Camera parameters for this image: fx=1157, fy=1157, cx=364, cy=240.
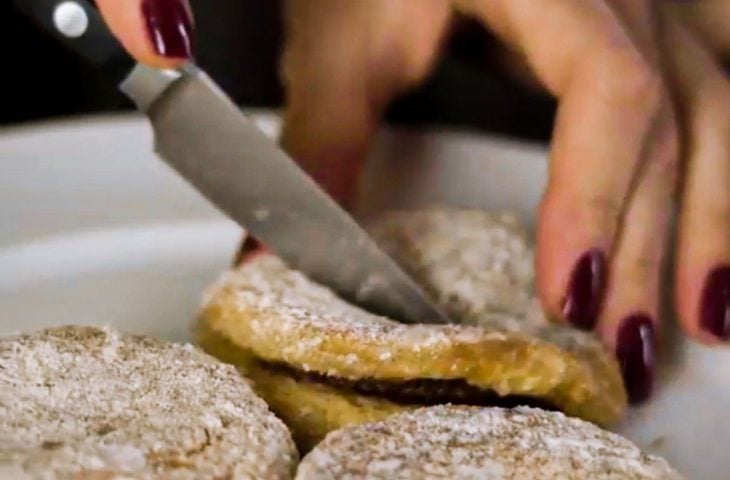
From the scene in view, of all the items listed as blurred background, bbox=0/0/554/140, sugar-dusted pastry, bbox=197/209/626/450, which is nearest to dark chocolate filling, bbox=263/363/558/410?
sugar-dusted pastry, bbox=197/209/626/450

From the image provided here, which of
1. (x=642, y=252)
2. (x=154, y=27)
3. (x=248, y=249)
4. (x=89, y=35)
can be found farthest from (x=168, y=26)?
(x=642, y=252)

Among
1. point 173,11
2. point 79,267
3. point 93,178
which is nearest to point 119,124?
point 93,178

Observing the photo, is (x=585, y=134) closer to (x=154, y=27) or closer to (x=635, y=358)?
(x=635, y=358)

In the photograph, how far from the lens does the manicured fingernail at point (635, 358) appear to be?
3.75 ft

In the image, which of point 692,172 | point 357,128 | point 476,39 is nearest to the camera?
point 692,172

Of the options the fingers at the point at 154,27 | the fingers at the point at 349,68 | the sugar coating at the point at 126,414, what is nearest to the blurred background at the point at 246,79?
the fingers at the point at 349,68

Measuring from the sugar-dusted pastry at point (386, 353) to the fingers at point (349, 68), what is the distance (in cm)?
26

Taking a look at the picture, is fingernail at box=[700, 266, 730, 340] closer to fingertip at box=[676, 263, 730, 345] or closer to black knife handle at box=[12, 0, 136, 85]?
fingertip at box=[676, 263, 730, 345]

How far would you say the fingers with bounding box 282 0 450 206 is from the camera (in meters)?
1.39

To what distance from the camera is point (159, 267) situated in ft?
4.33

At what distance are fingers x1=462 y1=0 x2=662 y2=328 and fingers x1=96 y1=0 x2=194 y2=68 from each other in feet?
1.34

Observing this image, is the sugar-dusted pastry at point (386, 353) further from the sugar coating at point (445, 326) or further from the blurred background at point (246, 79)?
the blurred background at point (246, 79)

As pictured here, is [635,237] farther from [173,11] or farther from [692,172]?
[173,11]

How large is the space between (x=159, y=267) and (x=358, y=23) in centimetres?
40
